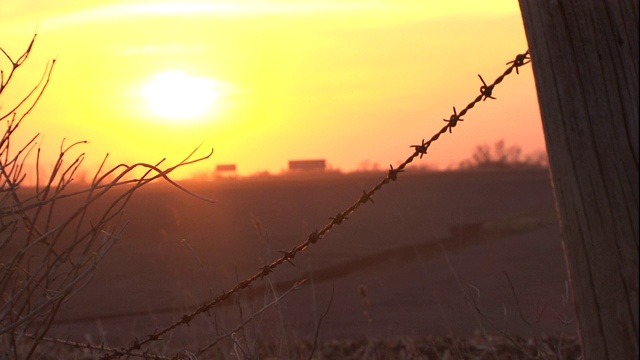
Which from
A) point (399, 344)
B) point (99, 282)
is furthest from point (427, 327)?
point (99, 282)

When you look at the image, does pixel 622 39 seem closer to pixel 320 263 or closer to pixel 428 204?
pixel 320 263

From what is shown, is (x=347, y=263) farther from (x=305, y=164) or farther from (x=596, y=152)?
(x=305, y=164)

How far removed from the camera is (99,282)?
11.9 meters

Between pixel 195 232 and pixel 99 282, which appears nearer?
pixel 99 282

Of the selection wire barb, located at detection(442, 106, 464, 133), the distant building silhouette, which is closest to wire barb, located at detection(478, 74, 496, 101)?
wire barb, located at detection(442, 106, 464, 133)

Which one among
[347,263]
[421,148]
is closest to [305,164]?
[347,263]

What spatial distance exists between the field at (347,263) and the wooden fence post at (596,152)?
62.2 inches

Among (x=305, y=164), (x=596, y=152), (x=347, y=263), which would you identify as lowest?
(x=347, y=263)

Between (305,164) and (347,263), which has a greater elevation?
(305,164)

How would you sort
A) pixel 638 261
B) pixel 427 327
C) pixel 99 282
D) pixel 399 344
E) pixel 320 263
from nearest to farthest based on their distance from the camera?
1. pixel 638 261
2. pixel 399 344
3. pixel 427 327
4. pixel 99 282
5. pixel 320 263

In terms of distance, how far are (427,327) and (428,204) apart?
9426mm

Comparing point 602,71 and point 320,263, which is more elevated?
point 602,71

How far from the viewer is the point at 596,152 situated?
7.15 feet

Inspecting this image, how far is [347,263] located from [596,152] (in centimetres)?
1062
